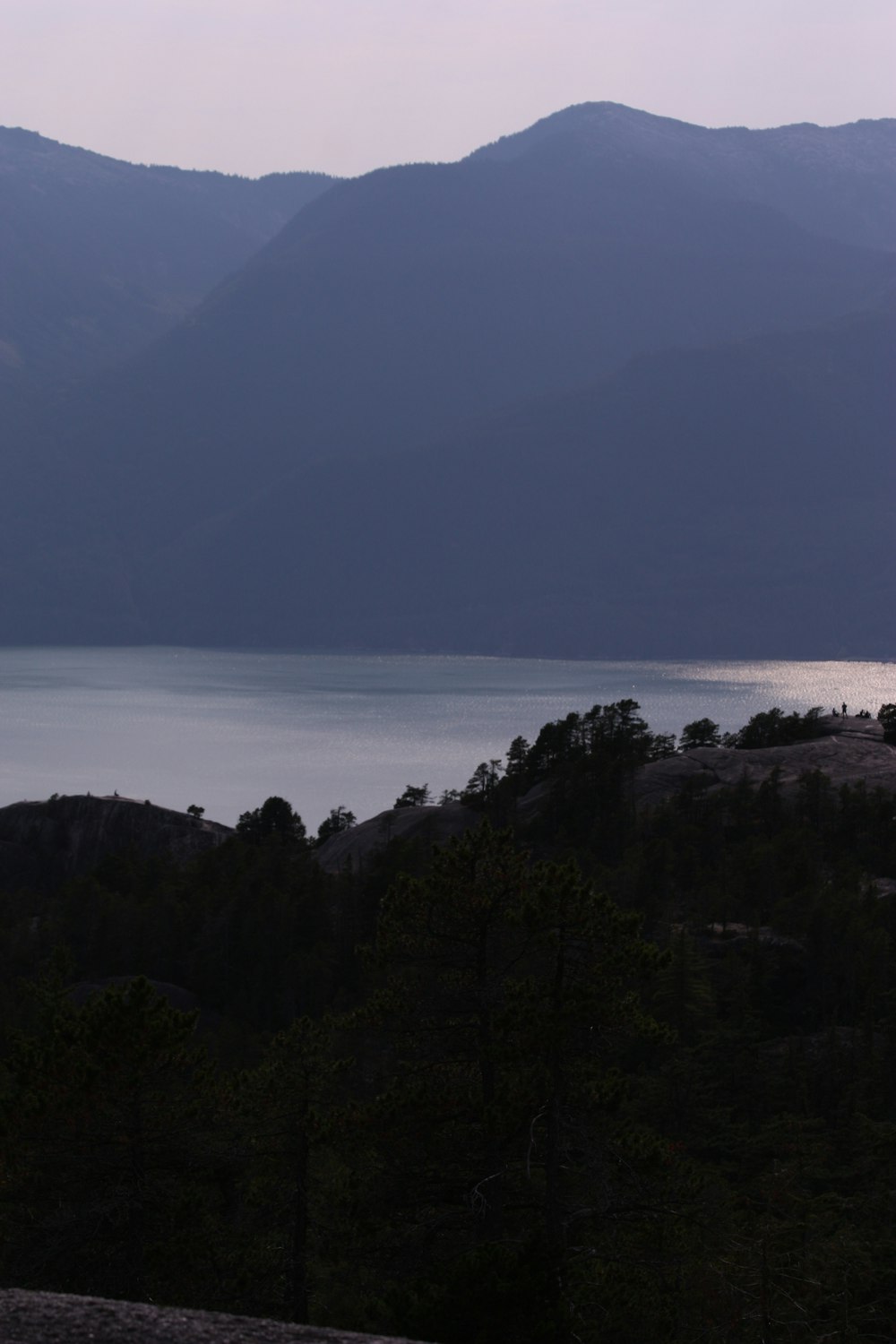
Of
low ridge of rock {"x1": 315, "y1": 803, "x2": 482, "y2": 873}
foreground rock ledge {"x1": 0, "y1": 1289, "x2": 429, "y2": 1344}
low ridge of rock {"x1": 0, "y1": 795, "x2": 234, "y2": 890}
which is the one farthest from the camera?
low ridge of rock {"x1": 0, "y1": 795, "x2": 234, "y2": 890}

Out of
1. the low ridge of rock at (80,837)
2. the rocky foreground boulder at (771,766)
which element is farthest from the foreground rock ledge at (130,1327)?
the low ridge of rock at (80,837)

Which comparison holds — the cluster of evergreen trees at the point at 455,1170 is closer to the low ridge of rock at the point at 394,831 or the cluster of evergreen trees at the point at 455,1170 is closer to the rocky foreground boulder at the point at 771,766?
the low ridge of rock at the point at 394,831

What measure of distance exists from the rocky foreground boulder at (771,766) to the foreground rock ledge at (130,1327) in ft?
155

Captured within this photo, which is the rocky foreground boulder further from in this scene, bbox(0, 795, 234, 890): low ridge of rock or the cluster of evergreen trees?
the cluster of evergreen trees

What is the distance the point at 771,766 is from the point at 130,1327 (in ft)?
172

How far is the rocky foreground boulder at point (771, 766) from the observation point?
6006cm

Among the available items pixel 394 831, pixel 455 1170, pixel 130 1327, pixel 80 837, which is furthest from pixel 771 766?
pixel 130 1327

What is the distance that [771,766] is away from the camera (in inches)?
2429

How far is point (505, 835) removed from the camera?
19.1 meters

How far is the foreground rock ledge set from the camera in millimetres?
11531

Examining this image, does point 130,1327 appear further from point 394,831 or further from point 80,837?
point 80,837

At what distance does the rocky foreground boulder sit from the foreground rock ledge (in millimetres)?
47350

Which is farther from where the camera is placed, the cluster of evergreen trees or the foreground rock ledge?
the cluster of evergreen trees

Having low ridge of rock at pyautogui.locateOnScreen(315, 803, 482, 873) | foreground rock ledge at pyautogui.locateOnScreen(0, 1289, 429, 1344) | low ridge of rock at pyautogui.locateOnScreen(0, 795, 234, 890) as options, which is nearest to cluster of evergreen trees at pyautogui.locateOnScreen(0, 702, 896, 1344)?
foreground rock ledge at pyautogui.locateOnScreen(0, 1289, 429, 1344)
